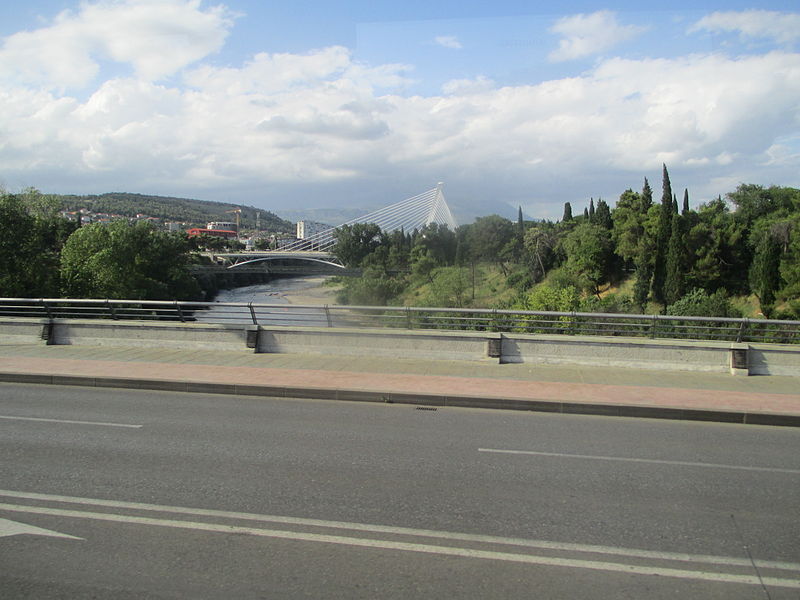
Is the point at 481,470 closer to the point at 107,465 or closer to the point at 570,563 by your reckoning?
the point at 570,563

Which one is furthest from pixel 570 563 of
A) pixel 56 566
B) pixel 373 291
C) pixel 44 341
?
pixel 373 291

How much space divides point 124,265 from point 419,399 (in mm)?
61402

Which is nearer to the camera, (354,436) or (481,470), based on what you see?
(481,470)

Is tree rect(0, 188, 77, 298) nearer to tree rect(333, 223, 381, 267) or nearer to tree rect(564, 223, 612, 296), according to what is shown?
tree rect(333, 223, 381, 267)

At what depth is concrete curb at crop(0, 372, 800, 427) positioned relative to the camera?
29.2 ft

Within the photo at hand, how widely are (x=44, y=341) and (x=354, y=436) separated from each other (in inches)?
405

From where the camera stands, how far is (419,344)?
505 inches

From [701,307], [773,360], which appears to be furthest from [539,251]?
[773,360]

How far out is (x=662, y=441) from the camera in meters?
7.84

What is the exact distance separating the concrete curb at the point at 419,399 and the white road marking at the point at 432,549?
195 inches

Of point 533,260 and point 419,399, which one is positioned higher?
point 533,260

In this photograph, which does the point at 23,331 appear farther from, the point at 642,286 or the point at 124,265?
the point at 642,286

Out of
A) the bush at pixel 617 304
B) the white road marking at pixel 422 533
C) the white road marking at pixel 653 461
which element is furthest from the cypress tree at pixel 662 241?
the white road marking at pixel 422 533

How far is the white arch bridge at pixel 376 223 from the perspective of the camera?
101 meters
